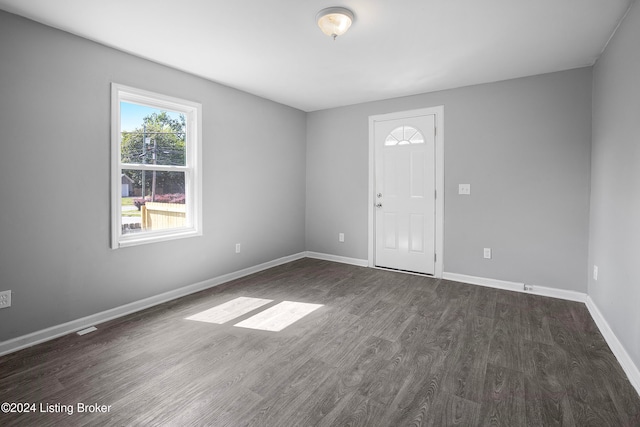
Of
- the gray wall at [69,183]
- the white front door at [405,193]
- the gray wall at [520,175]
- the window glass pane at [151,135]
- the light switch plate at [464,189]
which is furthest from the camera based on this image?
the white front door at [405,193]

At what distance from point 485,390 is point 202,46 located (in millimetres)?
3425

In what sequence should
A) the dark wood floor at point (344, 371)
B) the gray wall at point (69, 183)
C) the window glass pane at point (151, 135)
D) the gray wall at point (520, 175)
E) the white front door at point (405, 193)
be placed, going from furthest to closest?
1. the white front door at point (405, 193)
2. the gray wall at point (520, 175)
3. the window glass pane at point (151, 135)
4. the gray wall at point (69, 183)
5. the dark wood floor at point (344, 371)

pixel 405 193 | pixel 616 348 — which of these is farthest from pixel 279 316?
pixel 616 348

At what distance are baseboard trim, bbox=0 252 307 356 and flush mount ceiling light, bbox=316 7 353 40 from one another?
9.77ft

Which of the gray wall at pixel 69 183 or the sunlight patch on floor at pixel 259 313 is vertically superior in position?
the gray wall at pixel 69 183

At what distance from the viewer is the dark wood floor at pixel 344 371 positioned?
1.72 m

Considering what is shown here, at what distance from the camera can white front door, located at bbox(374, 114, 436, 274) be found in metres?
4.29

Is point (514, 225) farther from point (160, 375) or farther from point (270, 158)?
point (160, 375)

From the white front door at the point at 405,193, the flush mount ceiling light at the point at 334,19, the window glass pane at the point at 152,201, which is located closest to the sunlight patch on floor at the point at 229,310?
the window glass pane at the point at 152,201

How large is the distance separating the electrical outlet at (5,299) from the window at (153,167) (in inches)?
30.5

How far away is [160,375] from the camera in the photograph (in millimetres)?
2070

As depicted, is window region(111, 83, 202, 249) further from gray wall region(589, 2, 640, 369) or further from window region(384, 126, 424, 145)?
gray wall region(589, 2, 640, 369)

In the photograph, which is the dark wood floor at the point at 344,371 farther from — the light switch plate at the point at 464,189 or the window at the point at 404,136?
the window at the point at 404,136

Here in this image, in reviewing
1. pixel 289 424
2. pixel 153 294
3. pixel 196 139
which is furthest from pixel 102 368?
pixel 196 139
